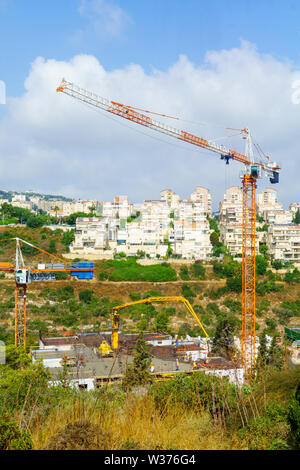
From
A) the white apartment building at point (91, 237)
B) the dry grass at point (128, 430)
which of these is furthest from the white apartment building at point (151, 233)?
the dry grass at point (128, 430)

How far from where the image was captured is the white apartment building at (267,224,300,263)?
1897 centimetres

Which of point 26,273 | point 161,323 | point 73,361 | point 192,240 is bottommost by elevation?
point 161,323

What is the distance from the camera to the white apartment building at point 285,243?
62.2 feet

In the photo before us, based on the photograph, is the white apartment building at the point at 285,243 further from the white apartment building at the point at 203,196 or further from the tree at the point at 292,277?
the white apartment building at the point at 203,196

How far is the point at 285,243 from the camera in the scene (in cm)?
1912

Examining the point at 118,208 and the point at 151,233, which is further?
the point at 118,208

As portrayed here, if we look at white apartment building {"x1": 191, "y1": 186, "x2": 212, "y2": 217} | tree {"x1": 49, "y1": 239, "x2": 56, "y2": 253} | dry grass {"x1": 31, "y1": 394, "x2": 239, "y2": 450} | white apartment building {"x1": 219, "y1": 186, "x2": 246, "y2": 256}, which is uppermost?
white apartment building {"x1": 191, "y1": 186, "x2": 212, "y2": 217}

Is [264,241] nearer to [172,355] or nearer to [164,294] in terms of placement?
[164,294]

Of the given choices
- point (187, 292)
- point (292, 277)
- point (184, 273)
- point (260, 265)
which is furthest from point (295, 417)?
point (260, 265)

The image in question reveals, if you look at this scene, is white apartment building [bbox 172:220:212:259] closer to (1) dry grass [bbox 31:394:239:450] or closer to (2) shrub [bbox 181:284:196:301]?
(2) shrub [bbox 181:284:196:301]

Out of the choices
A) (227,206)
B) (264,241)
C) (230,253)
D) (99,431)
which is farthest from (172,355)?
(227,206)

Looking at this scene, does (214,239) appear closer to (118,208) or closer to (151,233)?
(151,233)

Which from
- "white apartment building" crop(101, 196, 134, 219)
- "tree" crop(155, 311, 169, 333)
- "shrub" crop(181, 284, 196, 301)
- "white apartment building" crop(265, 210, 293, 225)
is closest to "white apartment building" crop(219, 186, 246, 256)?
"white apartment building" crop(265, 210, 293, 225)

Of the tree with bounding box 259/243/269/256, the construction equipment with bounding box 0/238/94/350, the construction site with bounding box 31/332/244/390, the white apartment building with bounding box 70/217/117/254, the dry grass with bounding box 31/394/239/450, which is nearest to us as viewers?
the dry grass with bounding box 31/394/239/450
